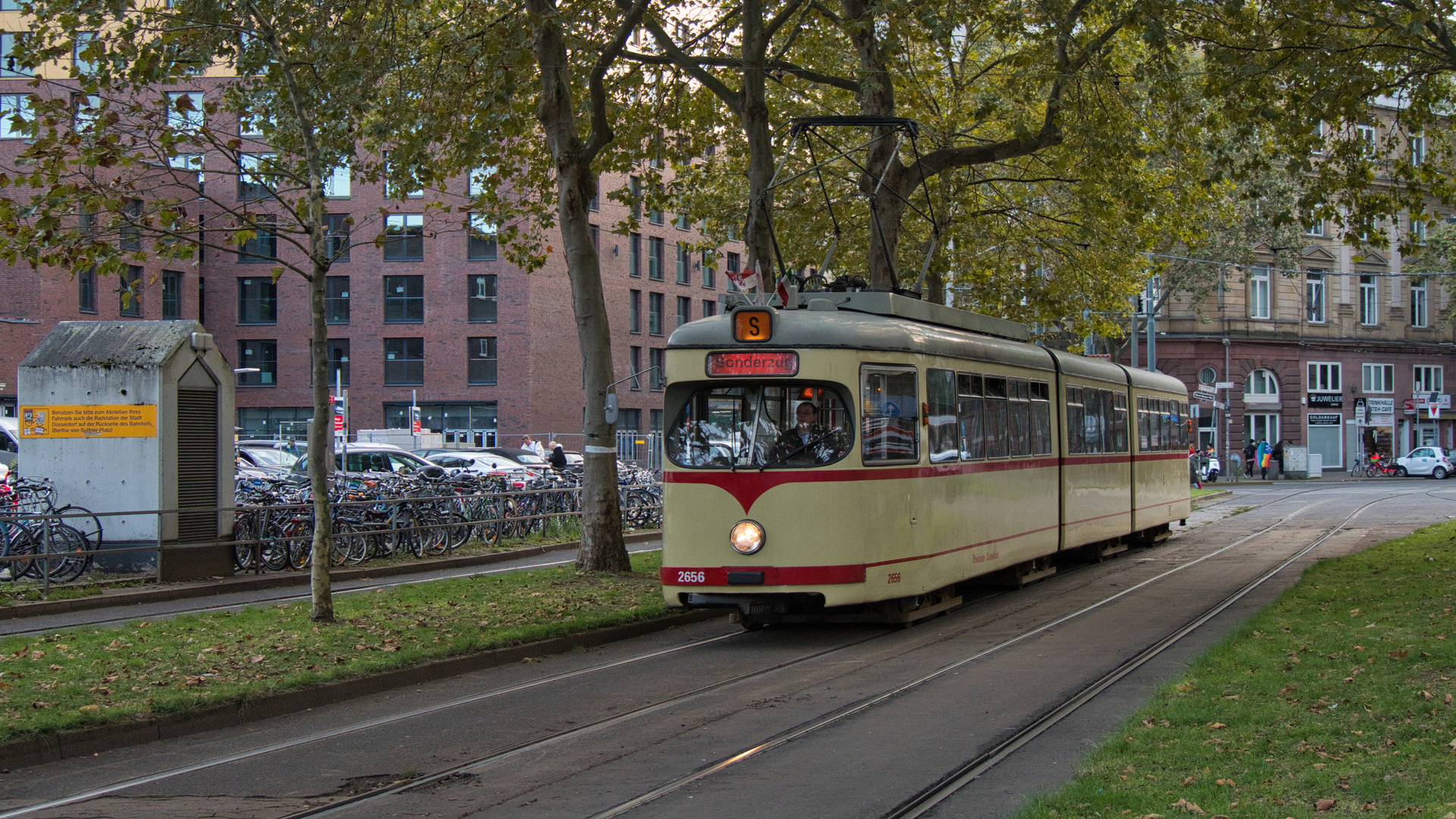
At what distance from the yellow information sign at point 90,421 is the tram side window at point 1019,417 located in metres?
10.3

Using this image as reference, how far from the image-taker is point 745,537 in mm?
12102

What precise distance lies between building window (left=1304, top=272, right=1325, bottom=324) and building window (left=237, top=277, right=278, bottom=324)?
44348 millimetres

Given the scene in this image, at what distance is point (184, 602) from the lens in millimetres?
15789

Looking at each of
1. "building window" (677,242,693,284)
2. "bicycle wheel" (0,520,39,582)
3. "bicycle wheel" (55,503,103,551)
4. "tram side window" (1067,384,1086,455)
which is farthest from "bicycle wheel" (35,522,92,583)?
"building window" (677,242,693,284)

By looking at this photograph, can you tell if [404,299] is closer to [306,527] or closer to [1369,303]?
[306,527]

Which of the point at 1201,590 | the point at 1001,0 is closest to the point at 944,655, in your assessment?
the point at 1201,590

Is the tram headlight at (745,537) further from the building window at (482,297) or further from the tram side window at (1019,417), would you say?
the building window at (482,297)

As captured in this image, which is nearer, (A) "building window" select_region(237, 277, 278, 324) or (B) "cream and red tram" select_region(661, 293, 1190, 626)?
(B) "cream and red tram" select_region(661, 293, 1190, 626)

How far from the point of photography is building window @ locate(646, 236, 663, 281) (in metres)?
60.9

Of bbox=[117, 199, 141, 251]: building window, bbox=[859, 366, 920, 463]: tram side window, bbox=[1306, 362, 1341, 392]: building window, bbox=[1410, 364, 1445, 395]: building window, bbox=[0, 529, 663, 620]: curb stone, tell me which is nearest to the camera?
bbox=[117, 199, 141, 251]: building window

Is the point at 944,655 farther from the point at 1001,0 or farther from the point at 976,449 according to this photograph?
the point at 1001,0

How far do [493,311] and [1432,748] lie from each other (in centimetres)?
4916

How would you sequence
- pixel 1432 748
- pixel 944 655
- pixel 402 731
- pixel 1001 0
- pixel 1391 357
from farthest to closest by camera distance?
pixel 1391 357
pixel 1001 0
pixel 944 655
pixel 402 731
pixel 1432 748

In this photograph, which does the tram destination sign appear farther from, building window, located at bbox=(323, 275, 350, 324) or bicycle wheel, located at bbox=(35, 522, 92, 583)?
building window, located at bbox=(323, 275, 350, 324)
